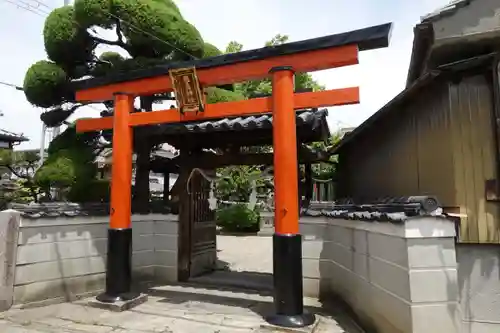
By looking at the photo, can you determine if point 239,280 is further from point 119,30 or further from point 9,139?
point 9,139

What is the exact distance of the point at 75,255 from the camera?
8.24 metres

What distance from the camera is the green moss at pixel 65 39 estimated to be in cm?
1002

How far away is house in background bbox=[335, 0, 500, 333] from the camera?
4.59 meters

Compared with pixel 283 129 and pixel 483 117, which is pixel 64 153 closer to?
pixel 283 129

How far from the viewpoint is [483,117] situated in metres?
5.04

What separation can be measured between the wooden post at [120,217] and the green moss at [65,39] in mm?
3233

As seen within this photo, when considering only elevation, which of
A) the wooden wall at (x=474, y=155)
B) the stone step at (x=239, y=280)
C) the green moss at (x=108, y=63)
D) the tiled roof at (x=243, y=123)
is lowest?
the stone step at (x=239, y=280)

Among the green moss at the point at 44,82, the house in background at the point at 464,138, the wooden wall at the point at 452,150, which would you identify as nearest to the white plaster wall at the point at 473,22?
the house in background at the point at 464,138

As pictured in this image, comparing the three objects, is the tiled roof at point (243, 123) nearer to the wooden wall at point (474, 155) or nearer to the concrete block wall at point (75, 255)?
the concrete block wall at point (75, 255)

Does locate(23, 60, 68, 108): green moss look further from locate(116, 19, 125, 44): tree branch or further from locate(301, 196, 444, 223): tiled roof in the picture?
locate(301, 196, 444, 223): tiled roof

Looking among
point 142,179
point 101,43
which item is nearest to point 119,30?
point 101,43

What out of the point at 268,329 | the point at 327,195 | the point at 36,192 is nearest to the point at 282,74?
the point at 268,329

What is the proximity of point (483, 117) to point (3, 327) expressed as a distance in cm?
821

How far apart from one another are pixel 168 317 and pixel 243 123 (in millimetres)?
4161
